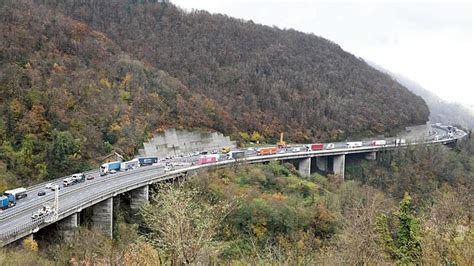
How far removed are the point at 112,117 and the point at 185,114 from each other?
48.4 ft

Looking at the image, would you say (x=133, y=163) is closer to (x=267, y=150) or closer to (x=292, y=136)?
(x=267, y=150)

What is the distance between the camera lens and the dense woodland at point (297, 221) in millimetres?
13242

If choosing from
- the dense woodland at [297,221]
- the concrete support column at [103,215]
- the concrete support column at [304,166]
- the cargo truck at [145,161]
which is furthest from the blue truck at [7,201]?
the concrete support column at [304,166]

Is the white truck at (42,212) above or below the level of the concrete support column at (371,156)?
above

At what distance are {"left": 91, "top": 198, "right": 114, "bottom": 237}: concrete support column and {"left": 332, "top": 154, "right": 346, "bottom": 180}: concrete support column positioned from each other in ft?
150

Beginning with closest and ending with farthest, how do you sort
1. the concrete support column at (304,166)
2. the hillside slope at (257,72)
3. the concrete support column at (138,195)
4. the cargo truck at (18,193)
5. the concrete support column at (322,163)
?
the cargo truck at (18,193)
the concrete support column at (138,195)
the concrete support column at (304,166)
the concrete support column at (322,163)
the hillside slope at (257,72)

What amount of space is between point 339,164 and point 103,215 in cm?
4732

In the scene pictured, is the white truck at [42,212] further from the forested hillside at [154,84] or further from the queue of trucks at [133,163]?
the forested hillside at [154,84]

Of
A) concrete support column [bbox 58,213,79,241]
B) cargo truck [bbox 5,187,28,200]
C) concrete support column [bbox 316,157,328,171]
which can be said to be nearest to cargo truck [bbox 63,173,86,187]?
cargo truck [bbox 5,187,28,200]

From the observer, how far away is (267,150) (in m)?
65.5

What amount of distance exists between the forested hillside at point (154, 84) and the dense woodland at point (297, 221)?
13034 mm

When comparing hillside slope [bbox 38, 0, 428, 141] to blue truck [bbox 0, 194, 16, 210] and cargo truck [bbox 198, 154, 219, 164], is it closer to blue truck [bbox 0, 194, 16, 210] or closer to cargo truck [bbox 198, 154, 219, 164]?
cargo truck [bbox 198, 154, 219, 164]

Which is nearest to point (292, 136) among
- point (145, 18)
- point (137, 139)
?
point (137, 139)

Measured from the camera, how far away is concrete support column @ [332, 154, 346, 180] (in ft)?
249
